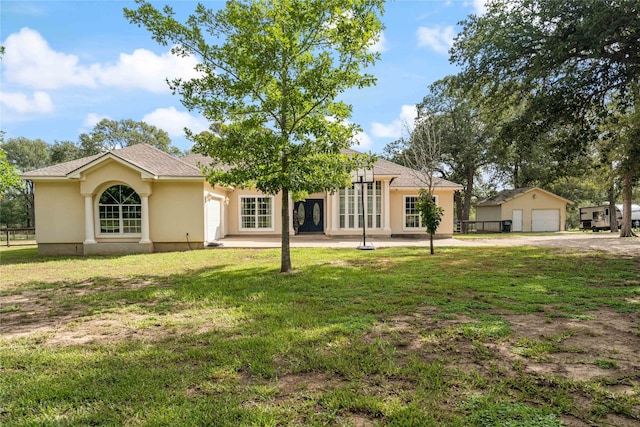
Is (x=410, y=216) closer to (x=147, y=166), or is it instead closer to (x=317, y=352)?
(x=147, y=166)

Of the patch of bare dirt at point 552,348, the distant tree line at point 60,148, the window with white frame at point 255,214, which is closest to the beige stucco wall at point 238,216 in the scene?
the window with white frame at point 255,214

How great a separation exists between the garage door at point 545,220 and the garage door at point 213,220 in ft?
87.8

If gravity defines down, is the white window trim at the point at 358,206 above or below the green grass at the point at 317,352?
above

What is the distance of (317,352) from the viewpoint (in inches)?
143

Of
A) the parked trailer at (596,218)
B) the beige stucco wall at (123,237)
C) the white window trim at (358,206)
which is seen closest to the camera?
the beige stucco wall at (123,237)

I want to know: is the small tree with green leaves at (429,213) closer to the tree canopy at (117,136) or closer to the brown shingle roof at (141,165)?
the brown shingle roof at (141,165)

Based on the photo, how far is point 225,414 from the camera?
8.39 ft

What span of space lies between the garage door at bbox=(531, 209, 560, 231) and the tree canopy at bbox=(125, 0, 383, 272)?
27615 millimetres

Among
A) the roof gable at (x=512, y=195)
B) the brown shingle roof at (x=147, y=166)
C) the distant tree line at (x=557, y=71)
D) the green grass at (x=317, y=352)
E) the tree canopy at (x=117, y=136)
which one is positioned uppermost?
the tree canopy at (x=117, y=136)

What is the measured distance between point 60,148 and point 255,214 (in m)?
35.9

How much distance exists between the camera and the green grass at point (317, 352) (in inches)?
103

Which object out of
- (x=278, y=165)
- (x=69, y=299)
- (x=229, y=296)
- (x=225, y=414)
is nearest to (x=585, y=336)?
(x=225, y=414)

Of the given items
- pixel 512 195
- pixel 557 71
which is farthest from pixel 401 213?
pixel 512 195

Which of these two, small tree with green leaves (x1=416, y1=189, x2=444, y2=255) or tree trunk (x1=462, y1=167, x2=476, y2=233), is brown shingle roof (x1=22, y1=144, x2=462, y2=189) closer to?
small tree with green leaves (x1=416, y1=189, x2=444, y2=255)
